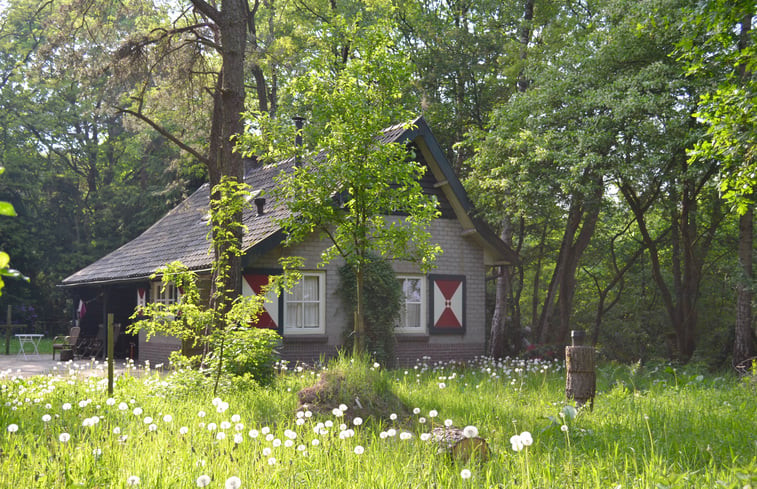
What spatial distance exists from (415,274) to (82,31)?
8.88 metres

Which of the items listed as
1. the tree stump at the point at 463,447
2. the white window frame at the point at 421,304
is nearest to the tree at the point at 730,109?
the tree stump at the point at 463,447

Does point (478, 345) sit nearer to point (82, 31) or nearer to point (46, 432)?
point (82, 31)

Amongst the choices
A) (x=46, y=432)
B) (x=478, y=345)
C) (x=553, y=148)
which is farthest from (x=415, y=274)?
(x=46, y=432)

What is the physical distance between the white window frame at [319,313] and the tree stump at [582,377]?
8304 millimetres

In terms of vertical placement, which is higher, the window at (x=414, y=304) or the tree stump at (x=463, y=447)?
the window at (x=414, y=304)

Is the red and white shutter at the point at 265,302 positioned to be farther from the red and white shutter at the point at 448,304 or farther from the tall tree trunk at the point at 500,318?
the tall tree trunk at the point at 500,318

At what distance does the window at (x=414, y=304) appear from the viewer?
1708 cm

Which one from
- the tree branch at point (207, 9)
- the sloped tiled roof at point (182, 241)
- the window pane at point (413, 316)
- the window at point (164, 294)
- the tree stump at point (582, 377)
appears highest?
the tree branch at point (207, 9)

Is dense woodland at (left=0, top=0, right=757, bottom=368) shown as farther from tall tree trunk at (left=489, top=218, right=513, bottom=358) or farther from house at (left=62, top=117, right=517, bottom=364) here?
house at (left=62, top=117, right=517, bottom=364)

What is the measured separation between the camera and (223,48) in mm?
12508

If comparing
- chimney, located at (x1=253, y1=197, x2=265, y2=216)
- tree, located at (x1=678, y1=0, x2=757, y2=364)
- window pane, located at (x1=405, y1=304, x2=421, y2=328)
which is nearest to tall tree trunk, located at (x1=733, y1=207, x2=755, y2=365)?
tree, located at (x1=678, y1=0, x2=757, y2=364)

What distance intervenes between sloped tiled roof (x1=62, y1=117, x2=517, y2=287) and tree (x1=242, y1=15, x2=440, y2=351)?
365cm

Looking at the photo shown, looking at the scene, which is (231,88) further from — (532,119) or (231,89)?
(532,119)

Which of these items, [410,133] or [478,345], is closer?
[410,133]
